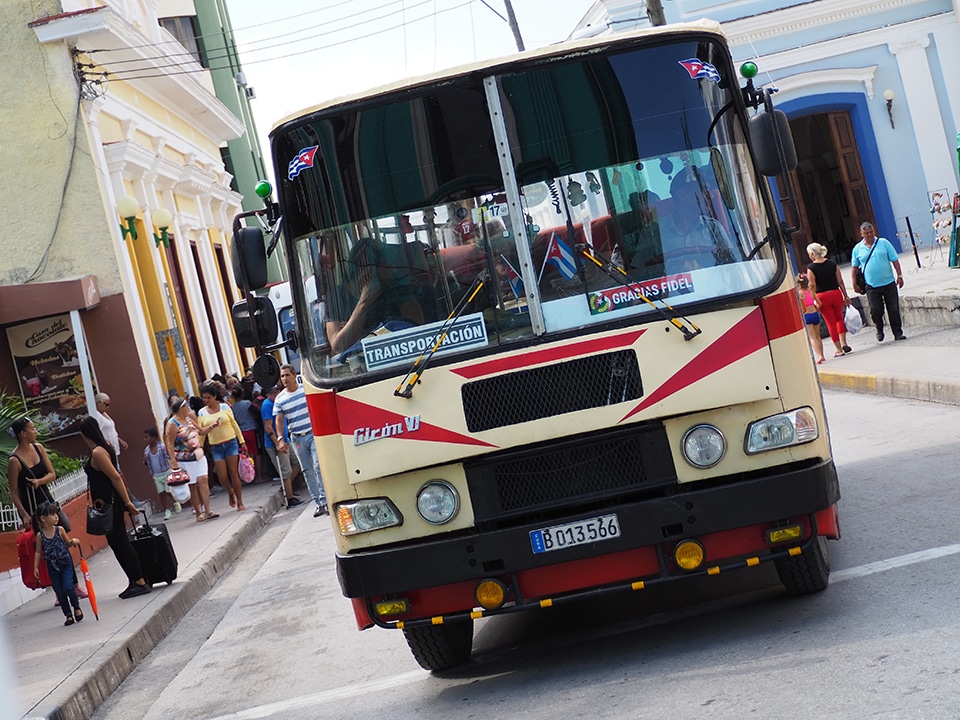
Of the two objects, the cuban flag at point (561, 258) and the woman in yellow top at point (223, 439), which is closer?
the cuban flag at point (561, 258)

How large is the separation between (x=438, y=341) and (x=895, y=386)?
937cm

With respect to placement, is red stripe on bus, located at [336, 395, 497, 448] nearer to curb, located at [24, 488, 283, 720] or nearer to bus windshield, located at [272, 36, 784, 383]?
bus windshield, located at [272, 36, 784, 383]

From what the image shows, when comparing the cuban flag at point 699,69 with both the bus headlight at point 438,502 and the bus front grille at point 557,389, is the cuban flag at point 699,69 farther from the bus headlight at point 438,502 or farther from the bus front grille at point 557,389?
the bus headlight at point 438,502

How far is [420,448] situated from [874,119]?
27539mm

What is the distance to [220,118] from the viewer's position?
32750 mm

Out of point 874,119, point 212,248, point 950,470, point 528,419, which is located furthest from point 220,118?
point 528,419

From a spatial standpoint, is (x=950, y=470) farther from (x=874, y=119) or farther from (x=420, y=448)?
(x=874, y=119)

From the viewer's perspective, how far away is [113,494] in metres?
Answer: 12.2

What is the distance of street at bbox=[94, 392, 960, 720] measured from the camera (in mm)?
5477

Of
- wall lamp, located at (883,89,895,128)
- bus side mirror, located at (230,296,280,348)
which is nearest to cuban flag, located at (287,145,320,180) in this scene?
bus side mirror, located at (230,296,280,348)

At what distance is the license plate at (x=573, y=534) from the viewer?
6.19m

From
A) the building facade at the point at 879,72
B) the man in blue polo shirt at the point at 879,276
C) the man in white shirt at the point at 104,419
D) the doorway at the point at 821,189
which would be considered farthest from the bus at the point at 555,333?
the doorway at the point at 821,189

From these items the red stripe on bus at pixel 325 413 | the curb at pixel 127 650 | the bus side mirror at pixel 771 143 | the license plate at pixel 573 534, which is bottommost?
the curb at pixel 127 650

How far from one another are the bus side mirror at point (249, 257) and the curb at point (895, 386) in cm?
784
